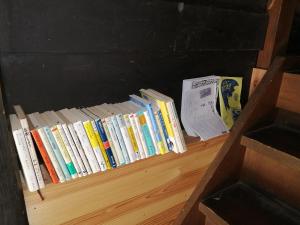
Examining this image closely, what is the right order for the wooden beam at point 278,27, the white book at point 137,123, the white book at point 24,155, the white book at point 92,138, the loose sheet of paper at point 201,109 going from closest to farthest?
the white book at point 24,155
the white book at point 92,138
the white book at point 137,123
the loose sheet of paper at point 201,109
the wooden beam at point 278,27

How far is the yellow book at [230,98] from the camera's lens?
143 centimetres

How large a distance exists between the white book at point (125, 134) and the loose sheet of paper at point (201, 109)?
0.39m

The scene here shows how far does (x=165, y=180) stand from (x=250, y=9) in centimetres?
107

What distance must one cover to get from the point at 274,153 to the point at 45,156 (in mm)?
831

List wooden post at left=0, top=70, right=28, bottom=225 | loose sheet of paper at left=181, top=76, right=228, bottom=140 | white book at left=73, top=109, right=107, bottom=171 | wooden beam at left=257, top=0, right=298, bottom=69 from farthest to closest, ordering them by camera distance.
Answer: wooden beam at left=257, top=0, right=298, bottom=69 < loose sheet of paper at left=181, top=76, right=228, bottom=140 < white book at left=73, top=109, right=107, bottom=171 < wooden post at left=0, top=70, right=28, bottom=225

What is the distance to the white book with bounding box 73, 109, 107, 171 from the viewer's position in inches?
35.0

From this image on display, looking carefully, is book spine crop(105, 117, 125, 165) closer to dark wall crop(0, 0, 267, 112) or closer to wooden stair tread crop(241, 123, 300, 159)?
dark wall crop(0, 0, 267, 112)

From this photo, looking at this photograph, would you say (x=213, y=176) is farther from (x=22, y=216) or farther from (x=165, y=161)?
(x=22, y=216)

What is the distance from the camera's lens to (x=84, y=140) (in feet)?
2.93

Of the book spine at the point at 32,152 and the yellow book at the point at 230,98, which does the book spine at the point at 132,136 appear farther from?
the yellow book at the point at 230,98

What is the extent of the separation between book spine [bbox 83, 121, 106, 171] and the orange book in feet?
0.52

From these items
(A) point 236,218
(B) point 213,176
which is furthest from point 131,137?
(A) point 236,218

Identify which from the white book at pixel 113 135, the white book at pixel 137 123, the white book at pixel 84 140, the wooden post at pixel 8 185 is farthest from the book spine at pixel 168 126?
the wooden post at pixel 8 185

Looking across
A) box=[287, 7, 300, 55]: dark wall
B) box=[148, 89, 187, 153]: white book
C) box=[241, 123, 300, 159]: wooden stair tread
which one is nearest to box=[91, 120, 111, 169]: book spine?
box=[148, 89, 187, 153]: white book
